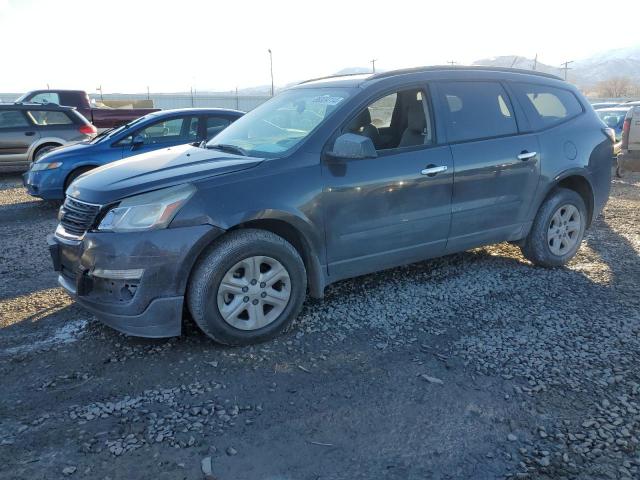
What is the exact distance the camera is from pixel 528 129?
486cm

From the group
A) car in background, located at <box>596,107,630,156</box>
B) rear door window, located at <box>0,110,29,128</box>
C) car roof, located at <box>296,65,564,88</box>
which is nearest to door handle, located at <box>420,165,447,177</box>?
car roof, located at <box>296,65,564,88</box>

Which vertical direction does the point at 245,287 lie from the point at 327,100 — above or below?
below

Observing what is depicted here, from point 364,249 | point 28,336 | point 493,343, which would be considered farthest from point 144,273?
point 493,343

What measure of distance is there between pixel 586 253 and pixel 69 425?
17.3ft

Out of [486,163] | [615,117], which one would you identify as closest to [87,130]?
[486,163]

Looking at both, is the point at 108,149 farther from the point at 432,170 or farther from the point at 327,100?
the point at 432,170

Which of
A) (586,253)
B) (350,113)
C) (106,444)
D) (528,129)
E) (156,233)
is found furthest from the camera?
(586,253)

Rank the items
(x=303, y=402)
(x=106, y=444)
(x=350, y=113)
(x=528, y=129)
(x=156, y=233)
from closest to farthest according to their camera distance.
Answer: (x=106, y=444)
(x=303, y=402)
(x=156, y=233)
(x=350, y=113)
(x=528, y=129)

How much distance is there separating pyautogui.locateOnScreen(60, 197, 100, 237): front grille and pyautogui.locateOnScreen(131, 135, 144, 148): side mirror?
4.35 metres

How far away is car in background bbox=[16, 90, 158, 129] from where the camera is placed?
50.6 ft

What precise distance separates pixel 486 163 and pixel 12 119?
Answer: 34.6 ft

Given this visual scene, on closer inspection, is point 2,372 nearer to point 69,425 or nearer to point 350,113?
point 69,425

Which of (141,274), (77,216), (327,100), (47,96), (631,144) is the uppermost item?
(47,96)

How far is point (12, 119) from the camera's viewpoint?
A: 11164mm
